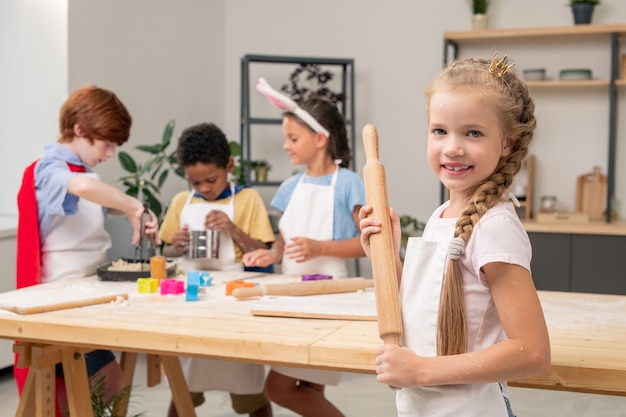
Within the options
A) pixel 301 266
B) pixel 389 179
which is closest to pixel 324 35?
pixel 389 179

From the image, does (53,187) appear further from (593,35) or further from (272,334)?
(593,35)

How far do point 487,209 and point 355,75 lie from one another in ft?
15.0

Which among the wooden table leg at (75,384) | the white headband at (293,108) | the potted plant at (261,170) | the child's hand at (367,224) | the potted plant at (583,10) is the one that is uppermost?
the potted plant at (583,10)

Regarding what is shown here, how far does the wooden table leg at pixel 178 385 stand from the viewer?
9.10 ft

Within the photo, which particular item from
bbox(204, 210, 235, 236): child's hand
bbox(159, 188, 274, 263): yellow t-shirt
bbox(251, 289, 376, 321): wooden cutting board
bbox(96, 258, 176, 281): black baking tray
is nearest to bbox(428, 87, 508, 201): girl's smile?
bbox(251, 289, 376, 321): wooden cutting board

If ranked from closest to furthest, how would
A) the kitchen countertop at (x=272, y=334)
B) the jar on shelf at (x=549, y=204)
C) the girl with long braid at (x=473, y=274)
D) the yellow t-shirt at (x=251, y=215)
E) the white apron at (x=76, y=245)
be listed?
1. the girl with long braid at (x=473, y=274)
2. the kitchen countertop at (x=272, y=334)
3. the white apron at (x=76, y=245)
4. the yellow t-shirt at (x=251, y=215)
5. the jar on shelf at (x=549, y=204)

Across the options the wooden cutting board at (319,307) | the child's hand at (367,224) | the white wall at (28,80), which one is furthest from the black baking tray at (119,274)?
the white wall at (28,80)

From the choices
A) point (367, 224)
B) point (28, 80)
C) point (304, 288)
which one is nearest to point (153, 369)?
point (304, 288)

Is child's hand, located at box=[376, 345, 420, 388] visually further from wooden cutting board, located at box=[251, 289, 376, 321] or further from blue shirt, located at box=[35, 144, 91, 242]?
blue shirt, located at box=[35, 144, 91, 242]

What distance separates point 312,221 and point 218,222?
1.12 feet

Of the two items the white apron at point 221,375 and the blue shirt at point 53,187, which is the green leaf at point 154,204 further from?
the blue shirt at point 53,187

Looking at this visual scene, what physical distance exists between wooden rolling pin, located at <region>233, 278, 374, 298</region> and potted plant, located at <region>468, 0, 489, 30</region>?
3.33 m

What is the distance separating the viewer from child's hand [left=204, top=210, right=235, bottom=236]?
3.07 meters

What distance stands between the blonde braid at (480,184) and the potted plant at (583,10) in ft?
13.2
